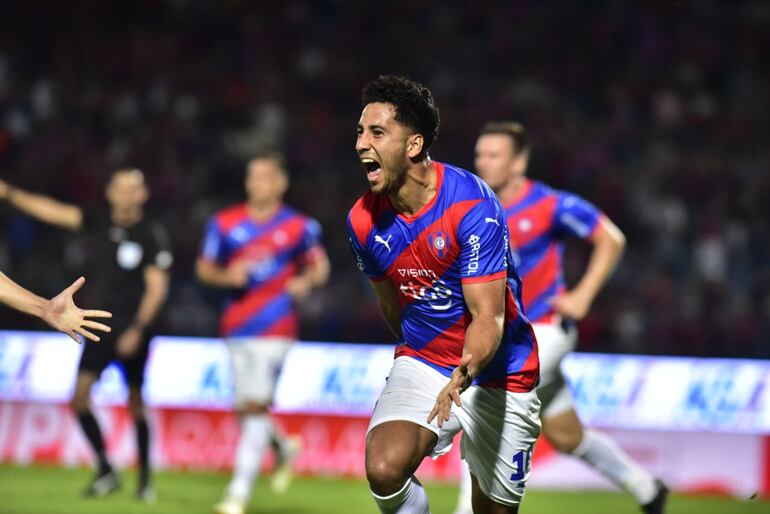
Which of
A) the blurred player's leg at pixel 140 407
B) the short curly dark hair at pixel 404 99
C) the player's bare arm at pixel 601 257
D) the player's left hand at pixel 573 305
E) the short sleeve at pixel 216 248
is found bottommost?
the blurred player's leg at pixel 140 407

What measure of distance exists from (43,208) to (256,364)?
2095mm

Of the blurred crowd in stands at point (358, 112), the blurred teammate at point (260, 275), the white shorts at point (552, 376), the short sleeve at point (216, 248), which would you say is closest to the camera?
the white shorts at point (552, 376)

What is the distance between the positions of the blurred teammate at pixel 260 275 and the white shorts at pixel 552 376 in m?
2.73

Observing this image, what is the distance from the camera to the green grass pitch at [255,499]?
9.07 meters

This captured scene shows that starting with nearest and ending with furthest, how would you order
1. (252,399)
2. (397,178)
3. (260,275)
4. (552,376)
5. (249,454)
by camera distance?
(397,178) → (552,376) → (249,454) → (252,399) → (260,275)

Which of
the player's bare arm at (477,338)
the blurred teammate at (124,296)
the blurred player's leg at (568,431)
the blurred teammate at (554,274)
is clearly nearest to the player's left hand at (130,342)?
the blurred teammate at (124,296)

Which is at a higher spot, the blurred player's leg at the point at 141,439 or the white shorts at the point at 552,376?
the white shorts at the point at 552,376

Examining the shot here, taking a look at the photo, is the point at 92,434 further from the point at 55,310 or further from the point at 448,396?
the point at 448,396

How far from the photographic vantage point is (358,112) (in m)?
18.4

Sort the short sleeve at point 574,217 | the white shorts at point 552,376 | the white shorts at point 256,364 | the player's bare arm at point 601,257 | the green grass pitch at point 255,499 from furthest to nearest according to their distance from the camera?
1. the white shorts at point 256,364
2. the green grass pitch at point 255,499
3. the short sleeve at point 574,217
4. the player's bare arm at point 601,257
5. the white shorts at point 552,376

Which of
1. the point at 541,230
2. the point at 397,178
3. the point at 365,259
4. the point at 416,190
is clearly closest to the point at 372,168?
the point at 397,178

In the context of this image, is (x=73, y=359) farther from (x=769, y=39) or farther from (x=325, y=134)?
(x=769, y=39)

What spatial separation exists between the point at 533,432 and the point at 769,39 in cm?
1474

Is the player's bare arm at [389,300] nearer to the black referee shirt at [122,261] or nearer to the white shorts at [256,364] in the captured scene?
the white shorts at [256,364]
